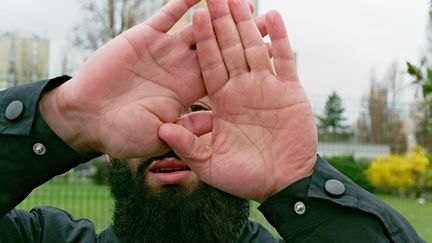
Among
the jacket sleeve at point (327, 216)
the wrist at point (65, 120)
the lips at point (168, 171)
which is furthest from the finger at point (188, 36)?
the lips at point (168, 171)

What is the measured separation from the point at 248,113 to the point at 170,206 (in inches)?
25.1

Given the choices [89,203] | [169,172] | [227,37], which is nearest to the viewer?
[227,37]

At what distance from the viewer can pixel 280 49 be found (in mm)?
1580

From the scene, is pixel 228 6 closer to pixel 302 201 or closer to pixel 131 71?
pixel 131 71

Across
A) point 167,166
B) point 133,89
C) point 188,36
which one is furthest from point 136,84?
point 167,166

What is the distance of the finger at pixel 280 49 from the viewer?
5.14 feet

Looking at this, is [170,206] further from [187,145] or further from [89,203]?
[89,203]

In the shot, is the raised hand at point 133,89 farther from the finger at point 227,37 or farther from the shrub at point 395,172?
the shrub at point 395,172

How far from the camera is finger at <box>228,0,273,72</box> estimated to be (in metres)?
1.58

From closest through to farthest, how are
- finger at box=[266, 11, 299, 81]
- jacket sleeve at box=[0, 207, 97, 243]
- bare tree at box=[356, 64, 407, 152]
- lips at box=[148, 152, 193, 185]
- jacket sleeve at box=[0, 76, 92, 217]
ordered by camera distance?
finger at box=[266, 11, 299, 81] → jacket sleeve at box=[0, 76, 92, 217] → jacket sleeve at box=[0, 207, 97, 243] → lips at box=[148, 152, 193, 185] → bare tree at box=[356, 64, 407, 152]

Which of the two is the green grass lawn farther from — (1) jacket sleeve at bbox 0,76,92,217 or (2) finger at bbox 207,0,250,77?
(2) finger at bbox 207,0,250,77

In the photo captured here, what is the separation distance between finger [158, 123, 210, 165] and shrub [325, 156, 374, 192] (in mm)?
5869

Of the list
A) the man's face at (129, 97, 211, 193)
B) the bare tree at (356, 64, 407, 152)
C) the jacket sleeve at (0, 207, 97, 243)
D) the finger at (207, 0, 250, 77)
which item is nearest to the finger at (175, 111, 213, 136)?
the finger at (207, 0, 250, 77)

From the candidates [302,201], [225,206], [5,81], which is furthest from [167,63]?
[5,81]
